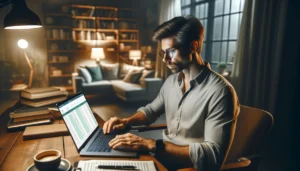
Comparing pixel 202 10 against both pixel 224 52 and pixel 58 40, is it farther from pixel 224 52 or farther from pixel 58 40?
pixel 58 40

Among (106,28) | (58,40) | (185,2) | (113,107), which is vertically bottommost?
(113,107)

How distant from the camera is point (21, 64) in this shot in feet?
20.4

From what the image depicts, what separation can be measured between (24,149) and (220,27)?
4026 mm

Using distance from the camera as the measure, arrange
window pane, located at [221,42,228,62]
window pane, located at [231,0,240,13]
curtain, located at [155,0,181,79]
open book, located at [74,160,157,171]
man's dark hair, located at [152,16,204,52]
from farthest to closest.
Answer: curtain, located at [155,0,181,79], window pane, located at [221,42,228,62], window pane, located at [231,0,240,13], man's dark hair, located at [152,16,204,52], open book, located at [74,160,157,171]

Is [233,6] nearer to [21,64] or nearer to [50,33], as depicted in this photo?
[50,33]

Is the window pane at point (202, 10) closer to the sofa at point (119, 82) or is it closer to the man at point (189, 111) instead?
the sofa at point (119, 82)

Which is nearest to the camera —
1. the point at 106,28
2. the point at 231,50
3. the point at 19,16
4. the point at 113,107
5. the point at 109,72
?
the point at 19,16

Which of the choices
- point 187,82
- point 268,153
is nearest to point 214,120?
point 187,82

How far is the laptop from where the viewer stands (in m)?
1.00

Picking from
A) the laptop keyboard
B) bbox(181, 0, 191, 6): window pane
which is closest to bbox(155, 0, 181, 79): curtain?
bbox(181, 0, 191, 6): window pane

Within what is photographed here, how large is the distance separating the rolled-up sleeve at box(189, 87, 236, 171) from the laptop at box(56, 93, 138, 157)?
269mm

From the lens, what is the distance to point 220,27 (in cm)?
436

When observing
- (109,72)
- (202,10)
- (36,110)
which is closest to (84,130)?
(36,110)

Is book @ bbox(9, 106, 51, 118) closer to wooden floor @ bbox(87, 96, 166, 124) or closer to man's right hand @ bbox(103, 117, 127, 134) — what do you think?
man's right hand @ bbox(103, 117, 127, 134)
